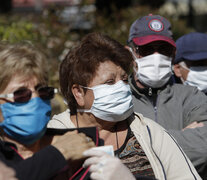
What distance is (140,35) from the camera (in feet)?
11.6

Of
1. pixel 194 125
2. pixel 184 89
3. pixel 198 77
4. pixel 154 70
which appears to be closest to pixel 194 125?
pixel 194 125

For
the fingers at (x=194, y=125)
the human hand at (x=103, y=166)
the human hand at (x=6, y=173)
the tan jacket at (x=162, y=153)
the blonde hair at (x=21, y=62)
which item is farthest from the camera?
the fingers at (x=194, y=125)

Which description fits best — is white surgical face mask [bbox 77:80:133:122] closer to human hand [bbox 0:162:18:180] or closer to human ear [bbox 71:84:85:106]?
human ear [bbox 71:84:85:106]

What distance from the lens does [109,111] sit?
2643 mm

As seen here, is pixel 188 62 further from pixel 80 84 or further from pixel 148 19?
pixel 80 84

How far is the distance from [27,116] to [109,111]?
739mm

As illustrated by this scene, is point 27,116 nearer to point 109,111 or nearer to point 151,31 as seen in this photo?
point 109,111

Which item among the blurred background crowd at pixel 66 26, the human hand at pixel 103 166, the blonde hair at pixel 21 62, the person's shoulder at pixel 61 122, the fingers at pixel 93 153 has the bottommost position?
the blurred background crowd at pixel 66 26

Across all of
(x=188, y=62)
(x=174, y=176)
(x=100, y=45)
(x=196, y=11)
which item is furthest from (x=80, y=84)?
(x=196, y=11)

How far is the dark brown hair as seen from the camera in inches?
107

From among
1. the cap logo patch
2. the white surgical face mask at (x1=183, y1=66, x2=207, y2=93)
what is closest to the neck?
the cap logo patch

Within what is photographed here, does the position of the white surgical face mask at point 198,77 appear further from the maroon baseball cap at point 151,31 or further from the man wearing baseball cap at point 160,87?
the maroon baseball cap at point 151,31

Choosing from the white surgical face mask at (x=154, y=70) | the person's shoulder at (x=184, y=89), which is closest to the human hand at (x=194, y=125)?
the person's shoulder at (x=184, y=89)

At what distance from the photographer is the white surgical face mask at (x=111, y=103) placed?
2648mm
